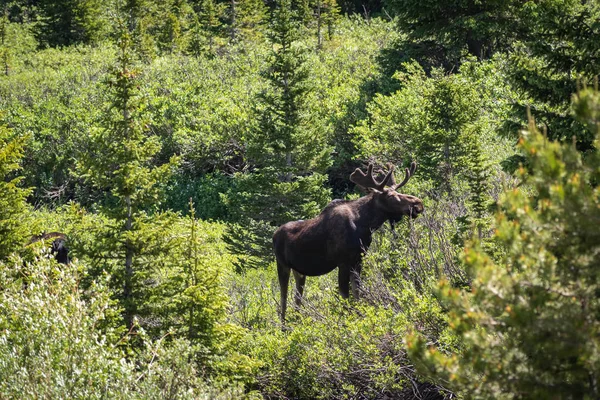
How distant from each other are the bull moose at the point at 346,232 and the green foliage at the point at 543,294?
22.5 ft

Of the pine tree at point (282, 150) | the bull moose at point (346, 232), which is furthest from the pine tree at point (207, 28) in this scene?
the bull moose at point (346, 232)

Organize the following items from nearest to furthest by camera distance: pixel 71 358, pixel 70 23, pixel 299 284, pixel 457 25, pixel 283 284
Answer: pixel 71 358 → pixel 283 284 → pixel 299 284 → pixel 457 25 → pixel 70 23

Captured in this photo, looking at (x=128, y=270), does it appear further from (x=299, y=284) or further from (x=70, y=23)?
(x=70, y=23)

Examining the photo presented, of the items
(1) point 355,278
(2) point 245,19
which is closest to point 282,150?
(1) point 355,278

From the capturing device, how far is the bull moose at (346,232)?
12.2m

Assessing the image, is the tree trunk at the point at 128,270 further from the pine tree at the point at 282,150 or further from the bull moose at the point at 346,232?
the pine tree at the point at 282,150

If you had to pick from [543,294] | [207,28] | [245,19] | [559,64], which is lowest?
[207,28]

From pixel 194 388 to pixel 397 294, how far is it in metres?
2.98

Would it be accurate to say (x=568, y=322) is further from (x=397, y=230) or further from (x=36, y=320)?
(x=397, y=230)

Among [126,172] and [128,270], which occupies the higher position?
[126,172]

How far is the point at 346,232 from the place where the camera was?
12.2 meters

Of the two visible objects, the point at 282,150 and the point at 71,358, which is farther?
the point at 282,150

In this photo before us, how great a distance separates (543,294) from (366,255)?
22.8 ft

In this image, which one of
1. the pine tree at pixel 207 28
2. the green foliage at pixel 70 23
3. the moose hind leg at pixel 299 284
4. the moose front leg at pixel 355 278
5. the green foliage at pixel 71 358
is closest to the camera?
the green foliage at pixel 71 358
